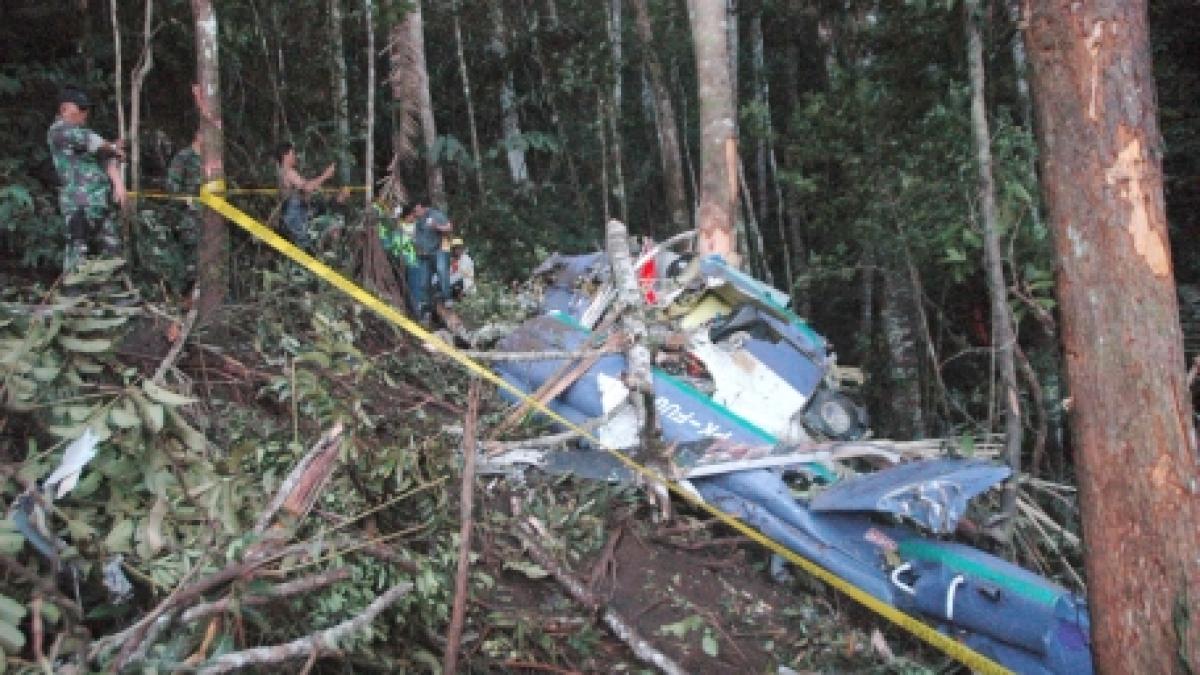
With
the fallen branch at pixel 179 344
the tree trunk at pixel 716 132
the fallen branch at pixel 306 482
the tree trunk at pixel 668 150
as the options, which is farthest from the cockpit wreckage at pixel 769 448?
the tree trunk at pixel 668 150

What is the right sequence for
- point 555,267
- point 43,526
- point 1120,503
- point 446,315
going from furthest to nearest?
point 555,267 < point 446,315 < point 1120,503 < point 43,526

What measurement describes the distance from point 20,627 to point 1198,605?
298cm

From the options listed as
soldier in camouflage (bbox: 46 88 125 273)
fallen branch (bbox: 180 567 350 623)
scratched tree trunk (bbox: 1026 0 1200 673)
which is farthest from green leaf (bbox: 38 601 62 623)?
soldier in camouflage (bbox: 46 88 125 273)

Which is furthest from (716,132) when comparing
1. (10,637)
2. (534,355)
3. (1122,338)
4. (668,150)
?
(10,637)

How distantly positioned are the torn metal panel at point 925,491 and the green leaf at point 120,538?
3108mm

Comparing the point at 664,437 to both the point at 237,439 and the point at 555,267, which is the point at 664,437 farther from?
the point at 555,267

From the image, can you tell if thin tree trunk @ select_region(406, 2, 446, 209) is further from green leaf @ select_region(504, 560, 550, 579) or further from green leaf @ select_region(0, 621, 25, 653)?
green leaf @ select_region(0, 621, 25, 653)

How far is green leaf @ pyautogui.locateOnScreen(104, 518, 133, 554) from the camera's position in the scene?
276 centimetres

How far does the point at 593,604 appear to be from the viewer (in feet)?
14.0

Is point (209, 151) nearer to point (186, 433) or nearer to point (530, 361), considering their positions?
point (530, 361)

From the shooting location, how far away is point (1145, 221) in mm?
2629

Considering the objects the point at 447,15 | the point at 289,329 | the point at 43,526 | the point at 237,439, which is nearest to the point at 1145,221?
the point at 43,526

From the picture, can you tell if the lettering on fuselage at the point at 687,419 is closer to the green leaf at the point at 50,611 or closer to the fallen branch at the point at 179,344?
the fallen branch at the point at 179,344

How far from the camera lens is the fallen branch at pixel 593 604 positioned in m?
4.01
